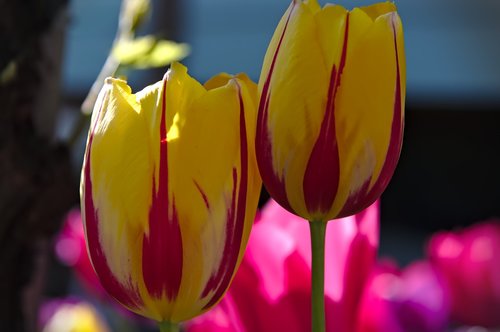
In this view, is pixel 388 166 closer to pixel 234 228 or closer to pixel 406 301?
pixel 234 228

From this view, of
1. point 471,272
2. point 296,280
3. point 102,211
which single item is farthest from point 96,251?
point 471,272

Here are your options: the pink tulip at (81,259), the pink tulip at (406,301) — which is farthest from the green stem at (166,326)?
the pink tulip at (81,259)

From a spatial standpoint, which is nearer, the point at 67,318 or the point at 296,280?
the point at 296,280

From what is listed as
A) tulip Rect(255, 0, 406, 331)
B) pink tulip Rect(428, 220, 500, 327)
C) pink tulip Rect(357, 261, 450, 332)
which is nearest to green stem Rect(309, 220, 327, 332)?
tulip Rect(255, 0, 406, 331)

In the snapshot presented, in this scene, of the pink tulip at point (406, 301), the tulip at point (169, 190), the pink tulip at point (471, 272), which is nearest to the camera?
the tulip at point (169, 190)

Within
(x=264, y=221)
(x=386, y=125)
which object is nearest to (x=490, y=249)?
(x=264, y=221)

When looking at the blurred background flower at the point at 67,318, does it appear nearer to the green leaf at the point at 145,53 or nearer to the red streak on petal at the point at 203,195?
the green leaf at the point at 145,53
